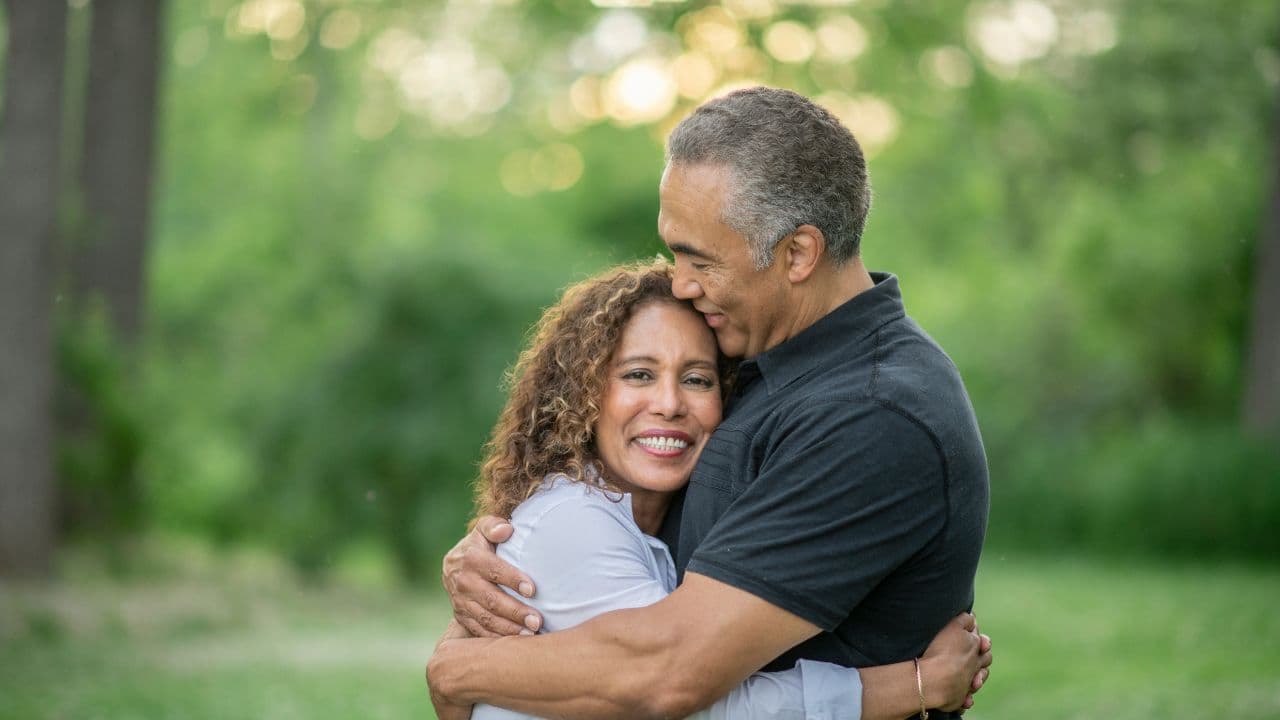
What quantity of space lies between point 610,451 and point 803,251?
27.4 inches

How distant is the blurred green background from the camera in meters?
10.8

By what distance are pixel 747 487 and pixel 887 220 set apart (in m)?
25.5

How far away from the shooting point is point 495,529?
10.6 ft

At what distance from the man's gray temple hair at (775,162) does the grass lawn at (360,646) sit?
586 centimetres

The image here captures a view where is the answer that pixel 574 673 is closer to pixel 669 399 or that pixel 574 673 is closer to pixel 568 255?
pixel 669 399

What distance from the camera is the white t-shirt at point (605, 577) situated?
2.92m

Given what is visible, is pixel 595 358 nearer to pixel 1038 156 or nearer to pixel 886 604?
pixel 886 604

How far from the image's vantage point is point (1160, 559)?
1625 centimetres

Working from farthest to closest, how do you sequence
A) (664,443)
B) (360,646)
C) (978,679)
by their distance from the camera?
(360,646) < (664,443) < (978,679)

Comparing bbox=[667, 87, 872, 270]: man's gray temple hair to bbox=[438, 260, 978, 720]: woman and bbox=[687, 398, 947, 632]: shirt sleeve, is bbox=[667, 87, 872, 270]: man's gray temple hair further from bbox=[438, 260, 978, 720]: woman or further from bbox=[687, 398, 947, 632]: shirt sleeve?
bbox=[687, 398, 947, 632]: shirt sleeve

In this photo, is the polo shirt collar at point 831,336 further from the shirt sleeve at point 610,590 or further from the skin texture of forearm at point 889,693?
the skin texture of forearm at point 889,693

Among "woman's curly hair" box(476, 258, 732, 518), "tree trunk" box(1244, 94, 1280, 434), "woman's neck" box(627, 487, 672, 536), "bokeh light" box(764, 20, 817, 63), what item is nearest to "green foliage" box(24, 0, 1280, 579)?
"bokeh light" box(764, 20, 817, 63)

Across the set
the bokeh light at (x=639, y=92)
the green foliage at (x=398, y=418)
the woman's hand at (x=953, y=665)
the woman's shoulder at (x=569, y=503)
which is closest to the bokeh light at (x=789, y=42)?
the bokeh light at (x=639, y=92)

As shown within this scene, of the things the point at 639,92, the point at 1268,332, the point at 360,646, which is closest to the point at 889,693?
the point at 360,646
